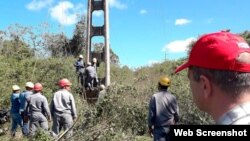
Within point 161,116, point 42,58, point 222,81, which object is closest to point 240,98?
point 222,81

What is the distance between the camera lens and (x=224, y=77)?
5.92ft

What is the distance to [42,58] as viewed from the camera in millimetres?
24531

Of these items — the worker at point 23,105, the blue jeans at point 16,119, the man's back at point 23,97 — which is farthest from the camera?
the blue jeans at point 16,119

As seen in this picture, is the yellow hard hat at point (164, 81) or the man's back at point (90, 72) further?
the man's back at point (90, 72)

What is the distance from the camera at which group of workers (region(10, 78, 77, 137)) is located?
10.8m

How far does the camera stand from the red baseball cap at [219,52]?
1811 millimetres

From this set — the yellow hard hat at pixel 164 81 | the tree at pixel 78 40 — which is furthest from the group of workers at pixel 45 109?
the tree at pixel 78 40

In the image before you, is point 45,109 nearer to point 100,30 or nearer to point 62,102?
point 62,102

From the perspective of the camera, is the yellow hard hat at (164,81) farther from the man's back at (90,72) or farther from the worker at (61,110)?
the man's back at (90,72)

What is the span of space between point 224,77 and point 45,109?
9.83 meters

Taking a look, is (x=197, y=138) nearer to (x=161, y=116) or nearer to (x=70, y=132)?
(x=161, y=116)

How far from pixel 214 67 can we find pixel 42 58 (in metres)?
23.2

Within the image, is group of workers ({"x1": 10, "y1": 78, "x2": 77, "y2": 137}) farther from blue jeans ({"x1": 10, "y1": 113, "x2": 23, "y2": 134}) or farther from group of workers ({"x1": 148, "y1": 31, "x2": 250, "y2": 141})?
group of workers ({"x1": 148, "y1": 31, "x2": 250, "y2": 141})

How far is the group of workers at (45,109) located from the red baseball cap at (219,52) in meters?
8.30
